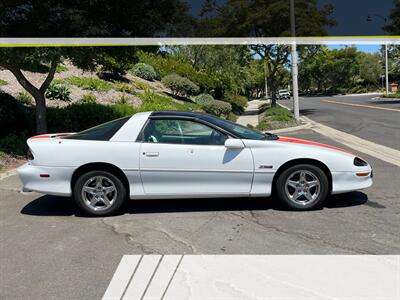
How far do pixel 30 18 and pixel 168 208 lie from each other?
6.48 metres

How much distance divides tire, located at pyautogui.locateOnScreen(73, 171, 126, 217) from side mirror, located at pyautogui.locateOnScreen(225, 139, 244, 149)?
1.40 m

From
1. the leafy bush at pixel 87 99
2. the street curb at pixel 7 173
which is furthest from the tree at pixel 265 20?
the street curb at pixel 7 173

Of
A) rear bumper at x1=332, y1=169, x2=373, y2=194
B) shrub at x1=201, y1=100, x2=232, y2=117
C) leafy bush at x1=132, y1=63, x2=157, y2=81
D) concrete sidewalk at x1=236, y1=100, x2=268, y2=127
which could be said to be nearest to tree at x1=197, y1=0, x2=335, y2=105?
concrete sidewalk at x1=236, y1=100, x2=268, y2=127

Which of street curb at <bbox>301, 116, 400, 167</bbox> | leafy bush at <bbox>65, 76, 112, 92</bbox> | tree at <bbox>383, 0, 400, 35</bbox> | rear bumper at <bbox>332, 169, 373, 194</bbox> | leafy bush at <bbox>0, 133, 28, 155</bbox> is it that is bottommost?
street curb at <bbox>301, 116, 400, 167</bbox>

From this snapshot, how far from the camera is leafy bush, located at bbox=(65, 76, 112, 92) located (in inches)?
809

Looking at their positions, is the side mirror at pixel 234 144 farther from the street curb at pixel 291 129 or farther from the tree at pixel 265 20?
the tree at pixel 265 20

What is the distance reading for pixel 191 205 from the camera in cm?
639

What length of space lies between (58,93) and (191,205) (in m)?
12.6

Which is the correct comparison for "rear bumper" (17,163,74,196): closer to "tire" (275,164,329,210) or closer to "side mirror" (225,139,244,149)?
"side mirror" (225,139,244,149)

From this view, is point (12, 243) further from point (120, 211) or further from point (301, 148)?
point (301, 148)

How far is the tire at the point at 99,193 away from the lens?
5891 mm

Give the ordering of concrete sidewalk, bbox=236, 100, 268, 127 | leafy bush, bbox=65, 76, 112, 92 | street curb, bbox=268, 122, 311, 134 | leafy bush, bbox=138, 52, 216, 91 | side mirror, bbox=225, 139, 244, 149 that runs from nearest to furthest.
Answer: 1. side mirror, bbox=225, 139, 244, 149
2. street curb, bbox=268, 122, 311, 134
3. leafy bush, bbox=65, 76, 112, 92
4. concrete sidewalk, bbox=236, 100, 268, 127
5. leafy bush, bbox=138, 52, 216, 91

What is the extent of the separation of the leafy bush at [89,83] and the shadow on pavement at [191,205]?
14.4 m

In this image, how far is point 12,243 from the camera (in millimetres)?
5074
